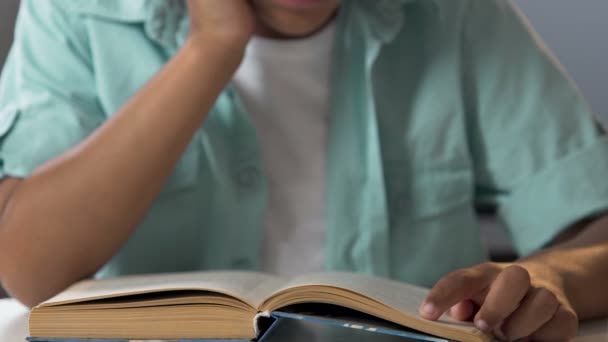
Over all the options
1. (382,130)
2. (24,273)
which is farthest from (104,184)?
(382,130)

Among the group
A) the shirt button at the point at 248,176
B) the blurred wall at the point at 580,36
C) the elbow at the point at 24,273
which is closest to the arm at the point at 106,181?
the elbow at the point at 24,273

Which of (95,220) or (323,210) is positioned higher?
(95,220)

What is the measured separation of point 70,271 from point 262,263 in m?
0.25

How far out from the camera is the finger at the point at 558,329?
2.11 ft

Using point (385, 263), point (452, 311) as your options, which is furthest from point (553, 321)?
point (385, 263)

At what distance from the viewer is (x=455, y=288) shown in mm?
617

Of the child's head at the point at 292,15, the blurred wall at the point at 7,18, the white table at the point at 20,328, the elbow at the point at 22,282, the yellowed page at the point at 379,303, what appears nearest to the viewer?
the yellowed page at the point at 379,303

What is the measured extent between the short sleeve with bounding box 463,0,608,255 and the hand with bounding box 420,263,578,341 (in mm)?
337

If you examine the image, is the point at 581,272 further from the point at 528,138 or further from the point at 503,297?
the point at 528,138

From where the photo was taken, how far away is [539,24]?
1853 millimetres

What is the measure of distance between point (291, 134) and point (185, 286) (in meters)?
0.43

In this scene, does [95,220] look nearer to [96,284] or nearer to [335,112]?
[96,284]

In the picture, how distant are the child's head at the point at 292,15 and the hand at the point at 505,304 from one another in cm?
40

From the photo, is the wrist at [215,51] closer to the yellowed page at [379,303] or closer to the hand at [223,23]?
the hand at [223,23]
